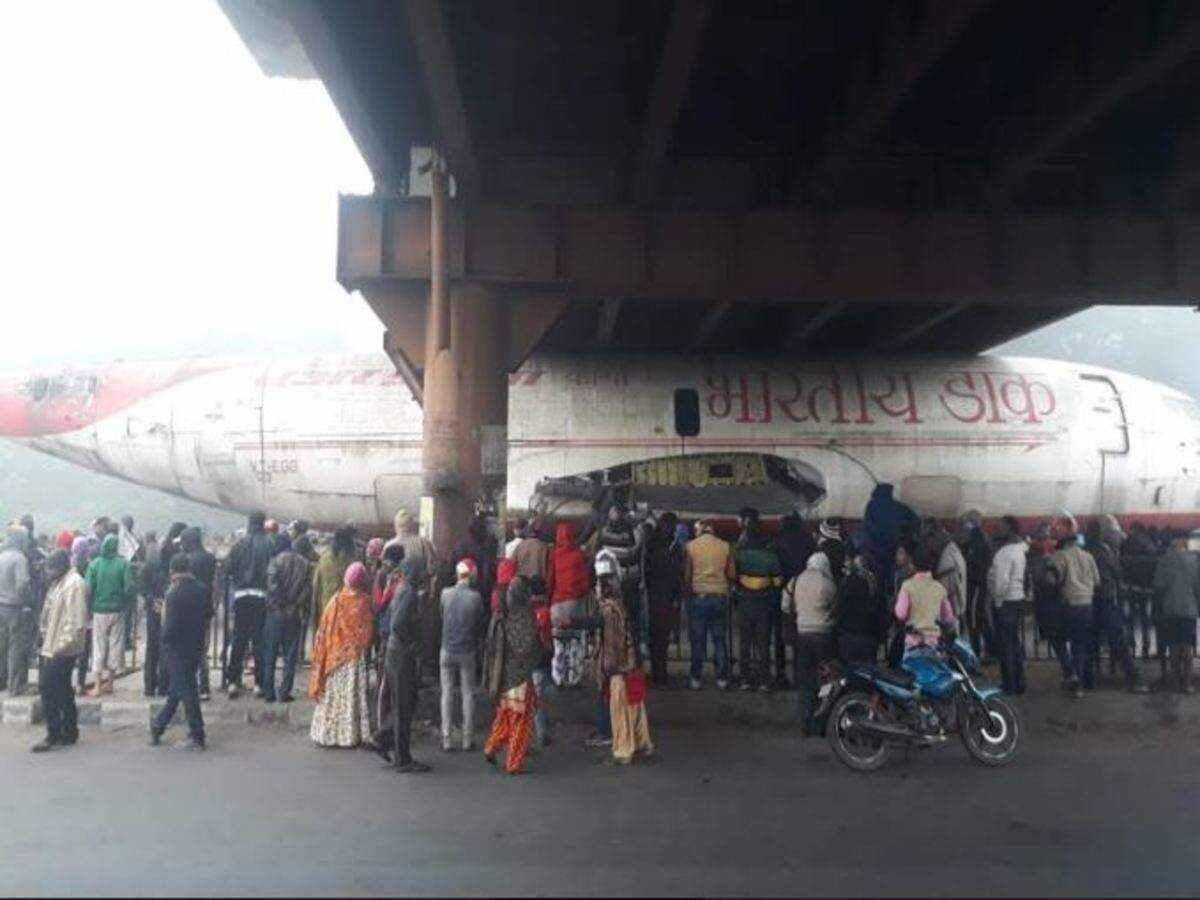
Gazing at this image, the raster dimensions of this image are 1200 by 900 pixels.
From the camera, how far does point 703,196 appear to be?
11.6 m

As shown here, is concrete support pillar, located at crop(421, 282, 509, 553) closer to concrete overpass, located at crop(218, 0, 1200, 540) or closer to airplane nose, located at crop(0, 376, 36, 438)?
concrete overpass, located at crop(218, 0, 1200, 540)

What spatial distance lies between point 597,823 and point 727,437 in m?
11.2

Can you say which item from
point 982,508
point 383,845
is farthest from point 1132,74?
point 982,508

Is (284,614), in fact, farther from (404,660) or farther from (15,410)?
(15,410)

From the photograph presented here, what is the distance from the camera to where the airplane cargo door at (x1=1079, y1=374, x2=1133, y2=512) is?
1817 centimetres

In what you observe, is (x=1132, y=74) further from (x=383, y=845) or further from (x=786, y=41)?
(x=383, y=845)

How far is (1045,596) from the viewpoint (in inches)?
422

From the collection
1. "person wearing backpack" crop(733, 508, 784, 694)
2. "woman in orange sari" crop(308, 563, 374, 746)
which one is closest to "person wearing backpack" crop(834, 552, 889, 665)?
"person wearing backpack" crop(733, 508, 784, 694)

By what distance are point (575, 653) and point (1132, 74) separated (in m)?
7.38

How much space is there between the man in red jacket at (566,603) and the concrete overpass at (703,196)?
175cm

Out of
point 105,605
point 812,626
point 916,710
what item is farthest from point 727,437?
point 105,605

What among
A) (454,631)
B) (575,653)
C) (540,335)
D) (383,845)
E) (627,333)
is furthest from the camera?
(627,333)

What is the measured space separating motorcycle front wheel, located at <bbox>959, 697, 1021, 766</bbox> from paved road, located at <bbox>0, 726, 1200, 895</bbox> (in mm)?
178

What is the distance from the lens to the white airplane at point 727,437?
17312mm
